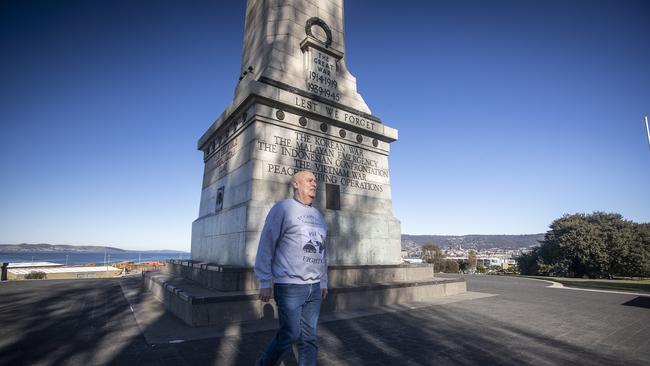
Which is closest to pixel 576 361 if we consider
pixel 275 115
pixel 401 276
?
pixel 401 276

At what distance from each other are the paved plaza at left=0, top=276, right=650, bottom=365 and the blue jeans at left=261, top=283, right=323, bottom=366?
1.10 meters

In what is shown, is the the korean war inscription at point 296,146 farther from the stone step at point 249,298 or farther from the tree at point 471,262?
the tree at point 471,262

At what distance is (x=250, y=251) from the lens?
7156mm

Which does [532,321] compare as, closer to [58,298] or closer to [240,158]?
[240,158]

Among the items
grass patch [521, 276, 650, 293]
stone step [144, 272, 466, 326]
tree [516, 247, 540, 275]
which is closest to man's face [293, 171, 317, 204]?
stone step [144, 272, 466, 326]

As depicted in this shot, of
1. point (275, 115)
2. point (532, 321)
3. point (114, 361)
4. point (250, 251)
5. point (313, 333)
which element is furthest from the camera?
point (275, 115)

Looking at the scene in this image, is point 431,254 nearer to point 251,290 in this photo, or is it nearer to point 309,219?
point 251,290

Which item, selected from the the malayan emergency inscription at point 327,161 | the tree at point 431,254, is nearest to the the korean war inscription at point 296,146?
the the malayan emergency inscription at point 327,161

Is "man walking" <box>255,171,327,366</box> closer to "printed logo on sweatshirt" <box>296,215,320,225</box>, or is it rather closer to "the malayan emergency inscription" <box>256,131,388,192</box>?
"printed logo on sweatshirt" <box>296,215,320,225</box>

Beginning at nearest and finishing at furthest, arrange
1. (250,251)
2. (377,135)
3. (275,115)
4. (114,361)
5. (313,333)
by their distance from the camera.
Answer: (313,333) → (114,361) → (250,251) → (275,115) → (377,135)

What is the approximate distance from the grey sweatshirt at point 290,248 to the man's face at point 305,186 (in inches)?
4.1

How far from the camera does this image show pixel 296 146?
343 inches

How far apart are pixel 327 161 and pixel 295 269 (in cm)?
641

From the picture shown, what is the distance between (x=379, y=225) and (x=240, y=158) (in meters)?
4.59
